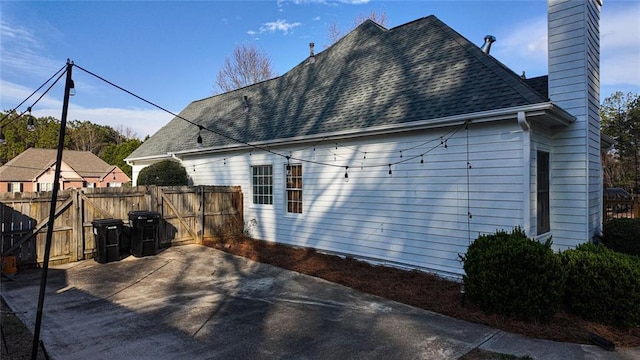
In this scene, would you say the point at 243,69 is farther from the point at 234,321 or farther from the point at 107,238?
the point at 234,321

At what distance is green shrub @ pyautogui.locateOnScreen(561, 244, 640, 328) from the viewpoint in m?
4.77

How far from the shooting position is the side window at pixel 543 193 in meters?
6.60

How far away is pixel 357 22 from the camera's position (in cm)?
2598

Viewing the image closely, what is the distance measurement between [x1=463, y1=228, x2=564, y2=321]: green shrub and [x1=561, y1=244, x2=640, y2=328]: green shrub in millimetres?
401

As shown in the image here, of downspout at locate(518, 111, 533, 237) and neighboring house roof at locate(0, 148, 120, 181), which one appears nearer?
downspout at locate(518, 111, 533, 237)

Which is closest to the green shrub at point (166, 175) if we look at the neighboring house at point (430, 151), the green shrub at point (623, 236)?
the neighboring house at point (430, 151)

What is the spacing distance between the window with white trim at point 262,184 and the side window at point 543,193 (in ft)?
22.7

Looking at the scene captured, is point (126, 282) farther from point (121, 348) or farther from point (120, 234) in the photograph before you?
point (121, 348)

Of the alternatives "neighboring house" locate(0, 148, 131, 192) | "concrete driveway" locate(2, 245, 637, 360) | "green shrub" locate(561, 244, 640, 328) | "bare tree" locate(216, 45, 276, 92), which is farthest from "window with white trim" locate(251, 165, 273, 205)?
"neighboring house" locate(0, 148, 131, 192)

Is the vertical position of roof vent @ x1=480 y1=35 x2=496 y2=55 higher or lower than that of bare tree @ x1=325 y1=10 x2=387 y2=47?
lower

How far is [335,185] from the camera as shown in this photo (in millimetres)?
8961

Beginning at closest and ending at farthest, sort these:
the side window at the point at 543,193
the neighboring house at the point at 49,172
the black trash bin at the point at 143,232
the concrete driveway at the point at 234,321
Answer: the concrete driveway at the point at 234,321 < the side window at the point at 543,193 < the black trash bin at the point at 143,232 < the neighboring house at the point at 49,172

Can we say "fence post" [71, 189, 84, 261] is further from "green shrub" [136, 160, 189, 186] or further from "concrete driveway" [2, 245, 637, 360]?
"green shrub" [136, 160, 189, 186]

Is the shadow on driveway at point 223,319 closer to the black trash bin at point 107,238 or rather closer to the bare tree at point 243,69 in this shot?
the black trash bin at point 107,238
